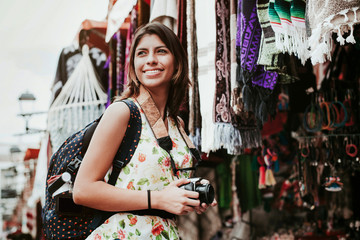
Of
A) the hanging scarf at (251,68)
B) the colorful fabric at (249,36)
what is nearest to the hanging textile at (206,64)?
the hanging scarf at (251,68)

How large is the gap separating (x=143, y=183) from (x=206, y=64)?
1.08 meters

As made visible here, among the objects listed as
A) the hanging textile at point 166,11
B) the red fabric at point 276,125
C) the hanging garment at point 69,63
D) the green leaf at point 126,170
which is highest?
the hanging textile at point 166,11

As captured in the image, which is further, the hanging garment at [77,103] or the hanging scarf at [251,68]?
the hanging garment at [77,103]

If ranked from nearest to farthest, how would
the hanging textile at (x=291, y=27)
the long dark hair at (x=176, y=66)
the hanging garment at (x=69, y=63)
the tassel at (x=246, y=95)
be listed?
the long dark hair at (x=176, y=66), the hanging textile at (x=291, y=27), the tassel at (x=246, y=95), the hanging garment at (x=69, y=63)

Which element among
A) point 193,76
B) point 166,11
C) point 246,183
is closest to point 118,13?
point 166,11

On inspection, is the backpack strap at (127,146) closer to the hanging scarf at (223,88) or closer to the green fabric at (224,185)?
the hanging scarf at (223,88)

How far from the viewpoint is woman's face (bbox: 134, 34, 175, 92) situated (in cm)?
144

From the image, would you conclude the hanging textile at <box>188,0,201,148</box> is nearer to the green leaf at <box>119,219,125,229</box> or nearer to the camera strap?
the camera strap

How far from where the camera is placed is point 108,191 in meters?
1.24

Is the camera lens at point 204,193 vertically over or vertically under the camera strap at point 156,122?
under

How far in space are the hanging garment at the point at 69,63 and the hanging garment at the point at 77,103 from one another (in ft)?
0.17

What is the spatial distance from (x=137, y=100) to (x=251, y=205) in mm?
3375

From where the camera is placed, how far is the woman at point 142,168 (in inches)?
48.8

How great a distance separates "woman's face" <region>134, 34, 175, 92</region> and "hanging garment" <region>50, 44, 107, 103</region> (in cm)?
202
